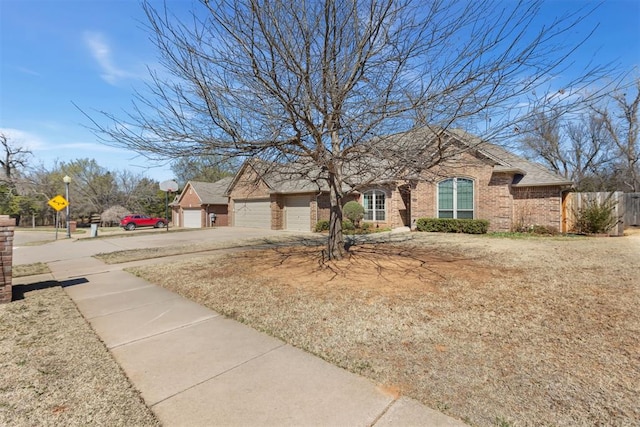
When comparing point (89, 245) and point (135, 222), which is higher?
point (135, 222)

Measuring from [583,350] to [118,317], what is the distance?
608cm

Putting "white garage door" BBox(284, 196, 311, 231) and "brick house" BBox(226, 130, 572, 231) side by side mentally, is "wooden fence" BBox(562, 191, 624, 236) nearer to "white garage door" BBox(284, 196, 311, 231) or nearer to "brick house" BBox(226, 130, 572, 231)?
"brick house" BBox(226, 130, 572, 231)

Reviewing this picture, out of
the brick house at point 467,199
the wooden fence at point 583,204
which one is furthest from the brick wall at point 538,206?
the wooden fence at point 583,204

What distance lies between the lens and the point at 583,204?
1391 cm

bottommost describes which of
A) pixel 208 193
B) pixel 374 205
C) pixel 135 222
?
pixel 135 222

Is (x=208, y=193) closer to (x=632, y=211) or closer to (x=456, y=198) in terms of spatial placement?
(x=456, y=198)

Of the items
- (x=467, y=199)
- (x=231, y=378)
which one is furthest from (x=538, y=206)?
(x=231, y=378)

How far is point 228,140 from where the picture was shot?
5.70 meters

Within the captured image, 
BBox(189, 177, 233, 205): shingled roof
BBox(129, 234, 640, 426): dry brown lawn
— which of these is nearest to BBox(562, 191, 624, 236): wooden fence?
BBox(129, 234, 640, 426): dry brown lawn

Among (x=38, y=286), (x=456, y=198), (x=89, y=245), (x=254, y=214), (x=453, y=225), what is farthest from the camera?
(x=254, y=214)

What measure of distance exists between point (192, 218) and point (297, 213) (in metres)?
13.7

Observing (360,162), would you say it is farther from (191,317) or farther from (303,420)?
(303,420)

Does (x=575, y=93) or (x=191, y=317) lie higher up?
(x=575, y=93)

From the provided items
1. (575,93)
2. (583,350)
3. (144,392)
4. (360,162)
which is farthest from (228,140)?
(583,350)
